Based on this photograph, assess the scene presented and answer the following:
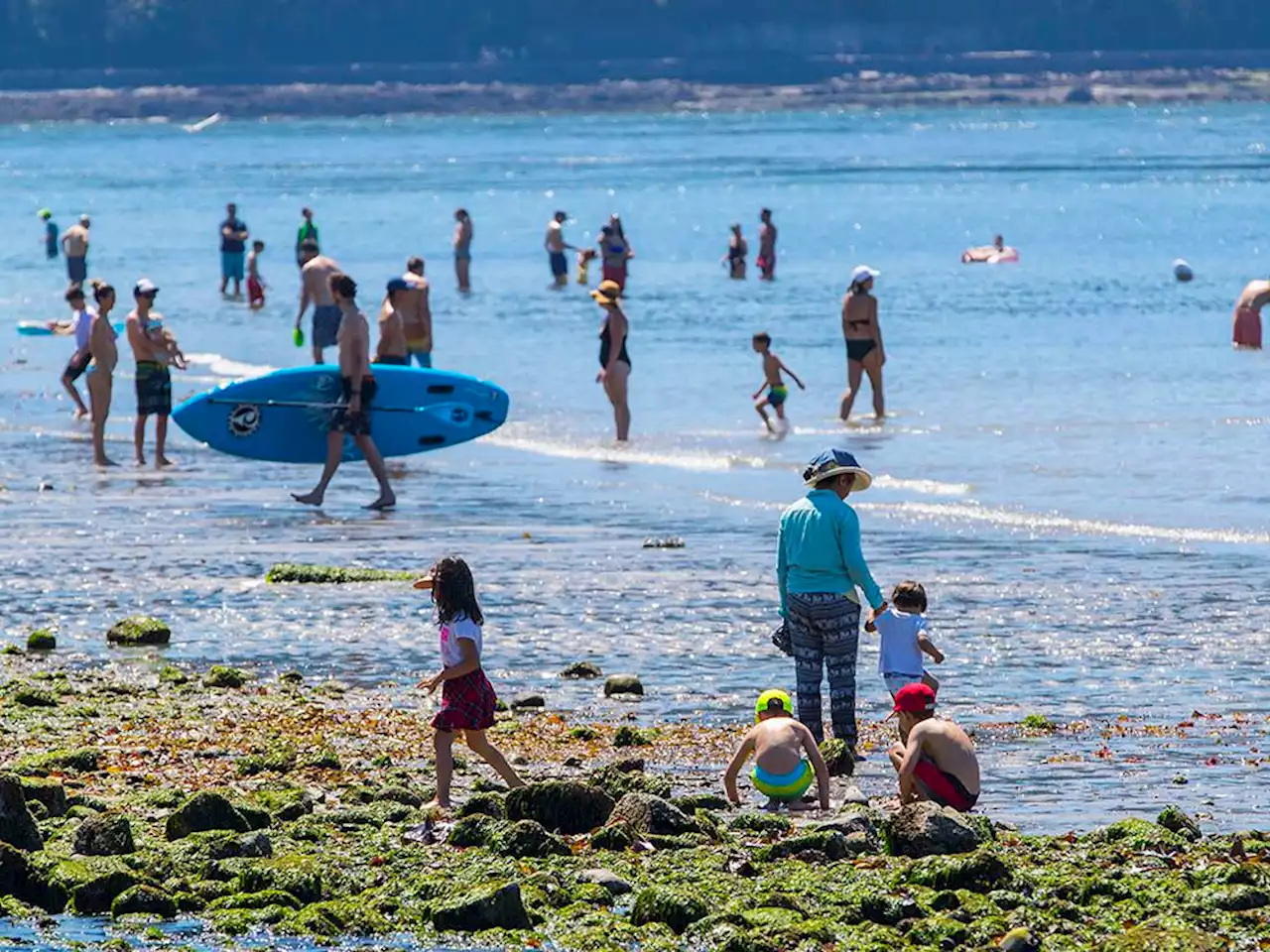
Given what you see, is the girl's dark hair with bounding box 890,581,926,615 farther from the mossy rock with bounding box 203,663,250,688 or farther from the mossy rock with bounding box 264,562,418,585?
the mossy rock with bounding box 264,562,418,585

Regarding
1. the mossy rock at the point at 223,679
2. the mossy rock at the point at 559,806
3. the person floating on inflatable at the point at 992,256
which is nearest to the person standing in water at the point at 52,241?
the person floating on inflatable at the point at 992,256

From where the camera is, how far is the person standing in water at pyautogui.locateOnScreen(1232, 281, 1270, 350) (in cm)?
3531

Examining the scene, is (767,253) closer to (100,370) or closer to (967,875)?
(100,370)

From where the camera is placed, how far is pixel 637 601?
15922 millimetres

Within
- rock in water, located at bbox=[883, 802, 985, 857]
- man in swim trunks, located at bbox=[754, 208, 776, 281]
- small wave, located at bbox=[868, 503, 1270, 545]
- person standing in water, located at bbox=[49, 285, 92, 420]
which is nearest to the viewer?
rock in water, located at bbox=[883, 802, 985, 857]

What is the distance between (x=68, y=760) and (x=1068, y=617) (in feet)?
22.6

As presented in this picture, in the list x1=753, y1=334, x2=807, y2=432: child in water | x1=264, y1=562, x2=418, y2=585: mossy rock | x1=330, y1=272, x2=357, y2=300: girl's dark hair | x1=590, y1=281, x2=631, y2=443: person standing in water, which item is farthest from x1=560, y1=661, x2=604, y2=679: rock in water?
x1=753, y1=334, x2=807, y2=432: child in water

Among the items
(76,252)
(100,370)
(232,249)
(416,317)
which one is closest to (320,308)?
(416,317)

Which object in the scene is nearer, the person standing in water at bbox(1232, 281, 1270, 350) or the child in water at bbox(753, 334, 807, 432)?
the child in water at bbox(753, 334, 807, 432)

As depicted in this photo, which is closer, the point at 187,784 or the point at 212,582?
the point at 187,784

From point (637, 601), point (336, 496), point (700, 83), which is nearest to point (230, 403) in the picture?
point (336, 496)

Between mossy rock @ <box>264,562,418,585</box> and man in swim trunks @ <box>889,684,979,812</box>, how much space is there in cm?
747

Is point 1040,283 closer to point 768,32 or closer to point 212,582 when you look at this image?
point 212,582

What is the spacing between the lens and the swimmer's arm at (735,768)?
991 cm
